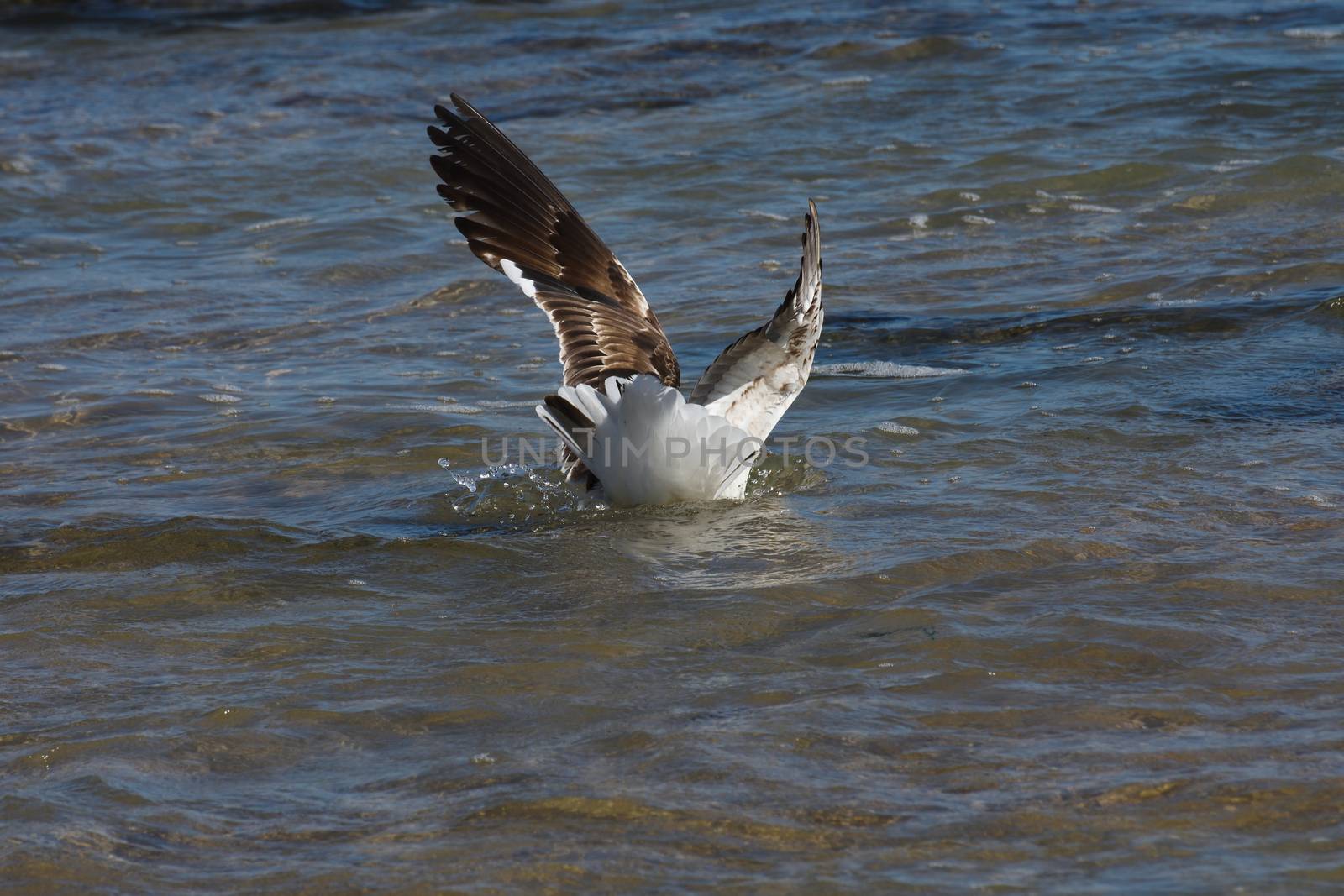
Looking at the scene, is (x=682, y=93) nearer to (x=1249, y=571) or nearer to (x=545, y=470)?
(x=545, y=470)

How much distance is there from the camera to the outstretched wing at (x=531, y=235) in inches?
241

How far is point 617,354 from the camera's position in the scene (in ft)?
19.3

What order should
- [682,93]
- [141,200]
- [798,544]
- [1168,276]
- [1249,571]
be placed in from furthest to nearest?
A: 1. [682,93]
2. [141,200]
3. [1168,276]
4. [798,544]
5. [1249,571]

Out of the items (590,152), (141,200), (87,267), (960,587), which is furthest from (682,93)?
(960,587)

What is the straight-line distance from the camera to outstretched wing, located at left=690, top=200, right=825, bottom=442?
17.4 ft

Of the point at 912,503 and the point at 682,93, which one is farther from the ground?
the point at 682,93

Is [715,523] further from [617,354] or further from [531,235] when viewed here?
[531,235]

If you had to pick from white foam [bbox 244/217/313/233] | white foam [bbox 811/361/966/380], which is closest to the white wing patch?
white foam [bbox 811/361/966/380]

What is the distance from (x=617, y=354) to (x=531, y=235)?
0.74m

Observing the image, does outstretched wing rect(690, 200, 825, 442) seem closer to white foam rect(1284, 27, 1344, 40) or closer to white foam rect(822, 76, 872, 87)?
white foam rect(822, 76, 872, 87)

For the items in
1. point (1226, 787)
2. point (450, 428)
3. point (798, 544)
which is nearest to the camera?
point (1226, 787)

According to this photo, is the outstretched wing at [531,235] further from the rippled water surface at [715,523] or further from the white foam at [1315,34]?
the white foam at [1315,34]

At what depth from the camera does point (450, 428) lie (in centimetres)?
673

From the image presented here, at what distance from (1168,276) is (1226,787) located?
5.33 metres
